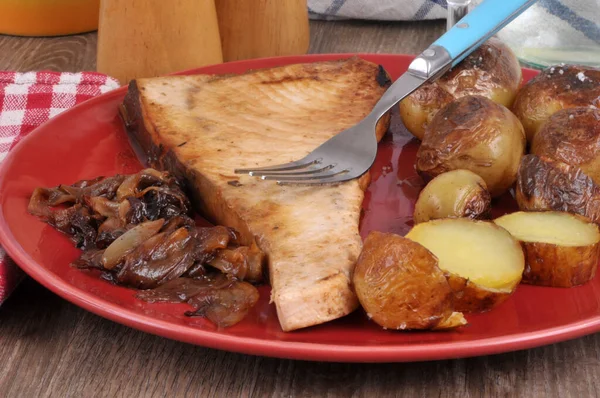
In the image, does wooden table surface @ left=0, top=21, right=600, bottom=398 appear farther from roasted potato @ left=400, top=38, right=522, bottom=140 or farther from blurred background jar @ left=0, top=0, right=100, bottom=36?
blurred background jar @ left=0, top=0, right=100, bottom=36

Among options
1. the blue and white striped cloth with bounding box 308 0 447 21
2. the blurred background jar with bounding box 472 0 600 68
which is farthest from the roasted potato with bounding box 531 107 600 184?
the blue and white striped cloth with bounding box 308 0 447 21

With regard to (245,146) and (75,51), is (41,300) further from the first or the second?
(75,51)

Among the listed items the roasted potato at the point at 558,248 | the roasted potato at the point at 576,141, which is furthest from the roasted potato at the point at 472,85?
the roasted potato at the point at 558,248

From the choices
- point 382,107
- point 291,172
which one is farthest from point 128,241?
point 382,107

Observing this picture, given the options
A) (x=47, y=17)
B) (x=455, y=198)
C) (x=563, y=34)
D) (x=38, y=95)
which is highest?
(x=455, y=198)

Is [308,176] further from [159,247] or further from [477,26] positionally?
[477,26]
